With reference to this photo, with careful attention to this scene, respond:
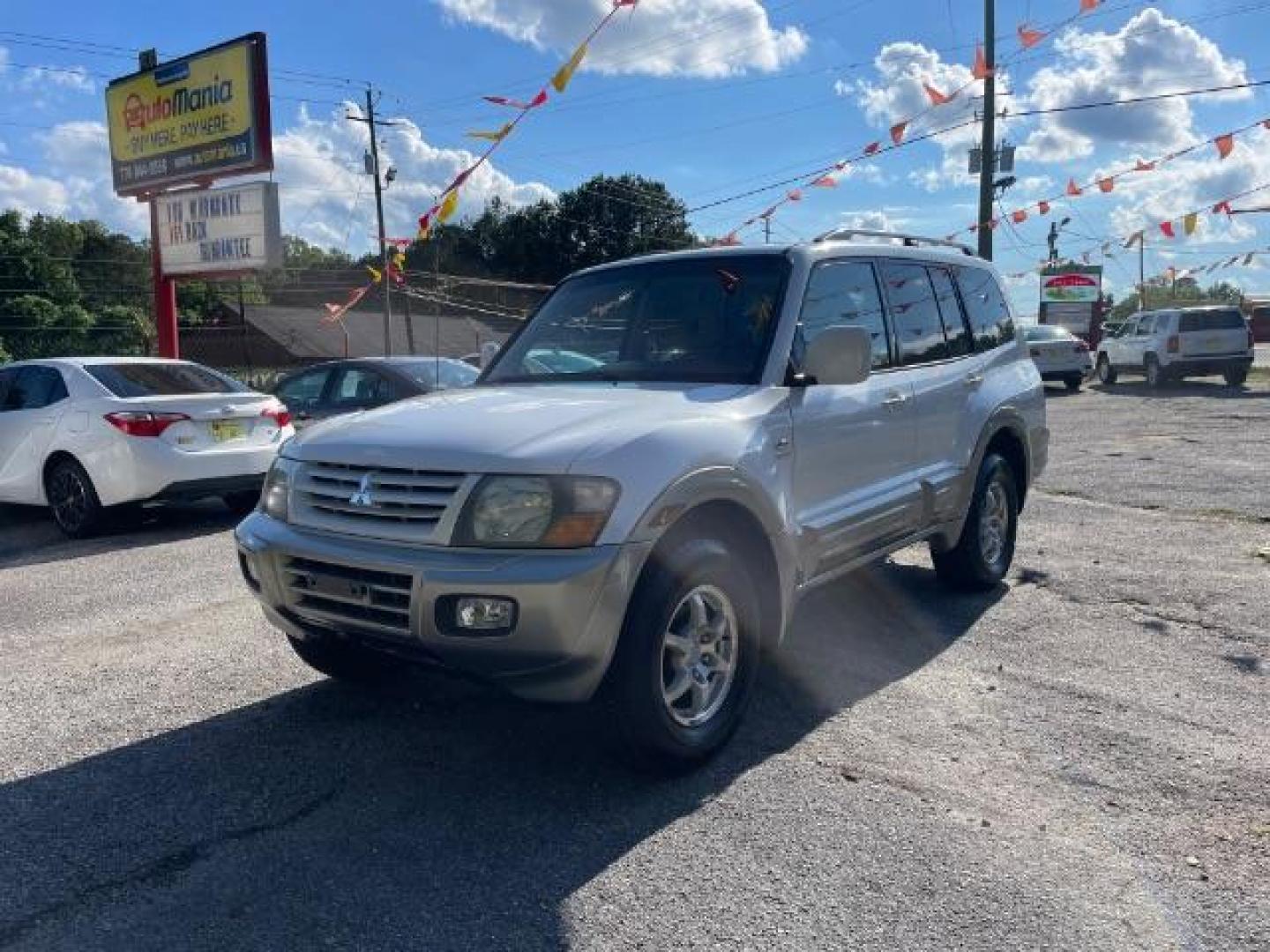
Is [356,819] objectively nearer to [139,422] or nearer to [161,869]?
[161,869]

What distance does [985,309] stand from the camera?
620cm

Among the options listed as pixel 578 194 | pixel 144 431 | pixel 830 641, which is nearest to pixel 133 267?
pixel 578 194

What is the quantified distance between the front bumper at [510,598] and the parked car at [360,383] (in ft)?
20.6

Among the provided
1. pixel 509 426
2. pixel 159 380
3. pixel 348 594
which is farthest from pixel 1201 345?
pixel 348 594

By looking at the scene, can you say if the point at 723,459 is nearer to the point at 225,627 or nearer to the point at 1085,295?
the point at 225,627

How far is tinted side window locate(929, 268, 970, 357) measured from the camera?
566 centimetres

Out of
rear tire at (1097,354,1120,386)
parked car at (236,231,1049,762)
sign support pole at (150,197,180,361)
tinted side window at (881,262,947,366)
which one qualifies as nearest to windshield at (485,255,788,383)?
parked car at (236,231,1049,762)

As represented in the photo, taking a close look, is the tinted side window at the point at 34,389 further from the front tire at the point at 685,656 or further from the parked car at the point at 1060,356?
the parked car at the point at 1060,356

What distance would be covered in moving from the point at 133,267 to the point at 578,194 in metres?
23.8

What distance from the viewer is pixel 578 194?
5944 centimetres

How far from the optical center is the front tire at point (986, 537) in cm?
588

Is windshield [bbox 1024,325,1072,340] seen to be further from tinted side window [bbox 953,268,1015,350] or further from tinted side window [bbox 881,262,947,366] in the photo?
tinted side window [bbox 881,262,947,366]

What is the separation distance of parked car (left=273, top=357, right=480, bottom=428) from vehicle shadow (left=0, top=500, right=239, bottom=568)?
140 cm

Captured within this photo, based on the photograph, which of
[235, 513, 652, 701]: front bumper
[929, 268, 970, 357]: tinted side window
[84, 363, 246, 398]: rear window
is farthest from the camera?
[84, 363, 246, 398]: rear window
